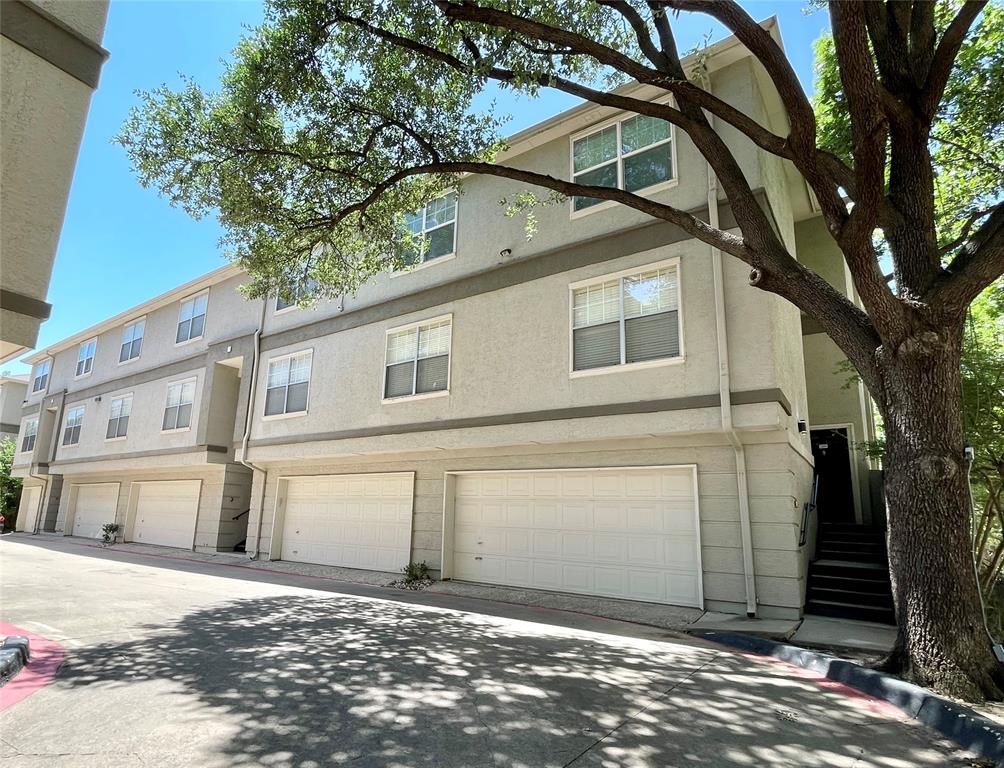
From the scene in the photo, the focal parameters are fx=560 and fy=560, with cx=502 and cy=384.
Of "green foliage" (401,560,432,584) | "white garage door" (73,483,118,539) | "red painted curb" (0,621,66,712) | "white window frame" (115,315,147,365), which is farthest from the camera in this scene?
"white garage door" (73,483,118,539)

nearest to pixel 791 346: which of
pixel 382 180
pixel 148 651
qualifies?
pixel 382 180

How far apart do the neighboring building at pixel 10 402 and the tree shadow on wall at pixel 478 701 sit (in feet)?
138

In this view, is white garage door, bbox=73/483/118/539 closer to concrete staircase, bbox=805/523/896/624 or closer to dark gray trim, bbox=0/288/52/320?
dark gray trim, bbox=0/288/52/320

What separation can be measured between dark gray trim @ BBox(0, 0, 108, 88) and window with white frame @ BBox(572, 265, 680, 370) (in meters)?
7.84

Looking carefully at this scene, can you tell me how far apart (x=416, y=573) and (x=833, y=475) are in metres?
10.3

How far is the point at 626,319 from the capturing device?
1009 cm

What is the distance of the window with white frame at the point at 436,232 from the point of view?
13.1m

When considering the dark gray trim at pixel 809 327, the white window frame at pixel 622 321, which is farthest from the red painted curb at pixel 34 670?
the dark gray trim at pixel 809 327

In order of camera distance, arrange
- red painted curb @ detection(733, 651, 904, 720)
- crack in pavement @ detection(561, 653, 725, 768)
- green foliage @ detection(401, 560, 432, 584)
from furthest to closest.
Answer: green foliage @ detection(401, 560, 432, 584) < red painted curb @ detection(733, 651, 904, 720) < crack in pavement @ detection(561, 653, 725, 768)

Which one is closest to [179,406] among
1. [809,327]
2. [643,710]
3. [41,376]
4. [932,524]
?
[41,376]

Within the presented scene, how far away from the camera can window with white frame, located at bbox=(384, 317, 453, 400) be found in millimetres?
12508

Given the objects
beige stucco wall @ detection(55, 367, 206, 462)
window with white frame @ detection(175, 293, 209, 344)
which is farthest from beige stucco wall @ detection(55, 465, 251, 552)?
window with white frame @ detection(175, 293, 209, 344)

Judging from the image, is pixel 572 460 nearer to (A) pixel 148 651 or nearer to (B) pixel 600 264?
(B) pixel 600 264

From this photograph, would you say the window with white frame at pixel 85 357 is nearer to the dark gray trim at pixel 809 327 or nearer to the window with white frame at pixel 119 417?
the window with white frame at pixel 119 417
